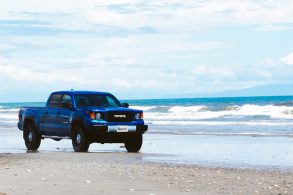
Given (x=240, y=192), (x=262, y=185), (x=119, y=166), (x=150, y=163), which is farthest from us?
(x=150, y=163)

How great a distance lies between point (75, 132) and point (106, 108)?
3.78 ft

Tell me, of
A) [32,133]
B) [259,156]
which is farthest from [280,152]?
[32,133]

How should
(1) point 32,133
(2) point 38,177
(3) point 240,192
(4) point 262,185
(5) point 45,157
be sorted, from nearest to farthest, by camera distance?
(3) point 240,192
(4) point 262,185
(2) point 38,177
(5) point 45,157
(1) point 32,133

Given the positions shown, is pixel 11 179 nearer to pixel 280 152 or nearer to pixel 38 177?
pixel 38 177

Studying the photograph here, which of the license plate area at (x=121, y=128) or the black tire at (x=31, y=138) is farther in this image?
the black tire at (x=31, y=138)

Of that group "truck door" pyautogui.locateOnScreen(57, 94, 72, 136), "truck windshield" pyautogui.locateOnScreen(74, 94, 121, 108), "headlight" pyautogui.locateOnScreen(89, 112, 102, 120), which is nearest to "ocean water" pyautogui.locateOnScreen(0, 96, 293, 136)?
"truck windshield" pyautogui.locateOnScreen(74, 94, 121, 108)

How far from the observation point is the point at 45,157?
19.4m

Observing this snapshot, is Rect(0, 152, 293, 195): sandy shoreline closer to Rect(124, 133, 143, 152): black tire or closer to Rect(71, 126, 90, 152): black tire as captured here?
Rect(71, 126, 90, 152): black tire

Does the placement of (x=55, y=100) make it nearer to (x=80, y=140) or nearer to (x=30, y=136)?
(x=30, y=136)

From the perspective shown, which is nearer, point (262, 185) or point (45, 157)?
point (262, 185)

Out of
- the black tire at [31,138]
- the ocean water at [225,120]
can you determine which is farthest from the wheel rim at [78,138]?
the ocean water at [225,120]

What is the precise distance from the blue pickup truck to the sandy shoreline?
4.07 meters

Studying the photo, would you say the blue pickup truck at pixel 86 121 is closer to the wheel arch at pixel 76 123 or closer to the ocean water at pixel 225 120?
the wheel arch at pixel 76 123

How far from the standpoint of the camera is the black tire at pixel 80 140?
852 inches
